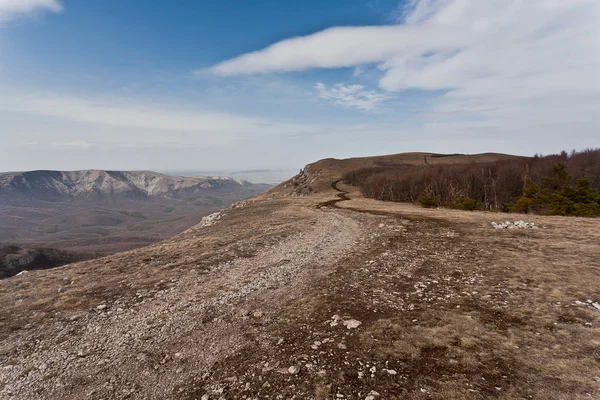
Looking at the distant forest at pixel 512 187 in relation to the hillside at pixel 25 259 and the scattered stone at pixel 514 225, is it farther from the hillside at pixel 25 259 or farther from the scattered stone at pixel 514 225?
the hillside at pixel 25 259

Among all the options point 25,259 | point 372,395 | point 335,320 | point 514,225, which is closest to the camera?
point 372,395

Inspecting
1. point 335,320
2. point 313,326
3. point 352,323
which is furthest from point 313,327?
point 352,323

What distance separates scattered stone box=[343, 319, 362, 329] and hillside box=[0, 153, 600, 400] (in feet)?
0.21

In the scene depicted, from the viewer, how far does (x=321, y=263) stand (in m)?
18.1

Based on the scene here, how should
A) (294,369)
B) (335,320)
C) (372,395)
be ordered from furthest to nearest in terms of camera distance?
(335,320)
(294,369)
(372,395)

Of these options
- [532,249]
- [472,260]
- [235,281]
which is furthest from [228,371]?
[532,249]

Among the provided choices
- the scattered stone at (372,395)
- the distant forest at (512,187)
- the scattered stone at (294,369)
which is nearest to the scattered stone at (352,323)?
the scattered stone at (294,369)

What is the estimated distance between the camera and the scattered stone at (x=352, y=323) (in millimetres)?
10320

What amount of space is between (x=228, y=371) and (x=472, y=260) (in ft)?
51.0

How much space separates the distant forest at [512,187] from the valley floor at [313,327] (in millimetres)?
34899

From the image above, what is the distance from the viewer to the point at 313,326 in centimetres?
1049

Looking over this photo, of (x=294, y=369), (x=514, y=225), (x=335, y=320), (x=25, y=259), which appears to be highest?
(x=514, y=225)

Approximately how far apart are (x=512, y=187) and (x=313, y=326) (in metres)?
92.7

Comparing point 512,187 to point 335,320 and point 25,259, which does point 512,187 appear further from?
point 25,259
